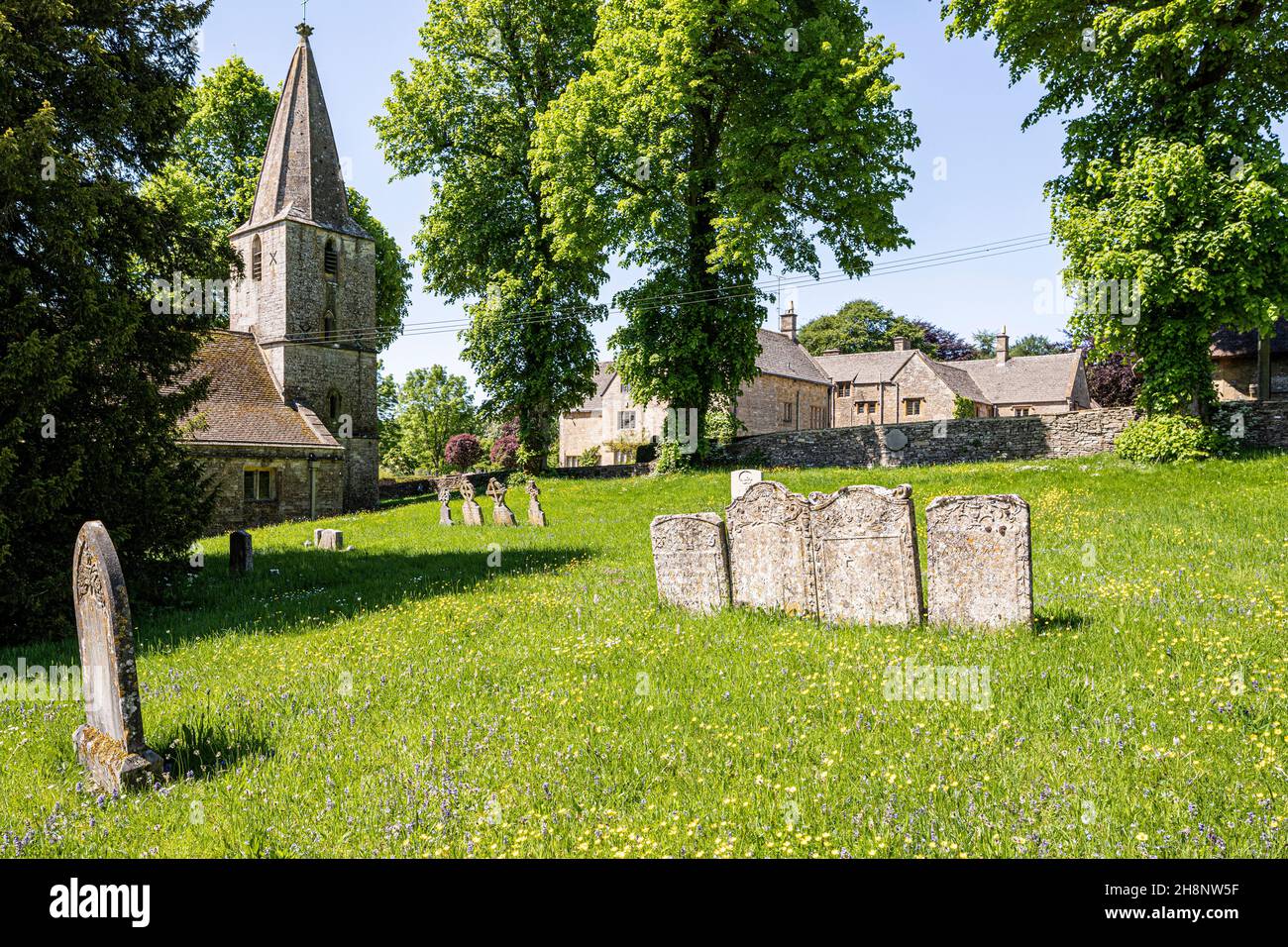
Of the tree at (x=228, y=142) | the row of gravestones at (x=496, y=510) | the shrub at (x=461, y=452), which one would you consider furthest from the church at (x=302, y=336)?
the shrub at (x=461, y=452)

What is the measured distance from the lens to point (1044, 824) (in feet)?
13.0

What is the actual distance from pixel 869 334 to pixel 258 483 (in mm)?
58699

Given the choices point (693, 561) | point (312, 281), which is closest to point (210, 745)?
point (693, 561)

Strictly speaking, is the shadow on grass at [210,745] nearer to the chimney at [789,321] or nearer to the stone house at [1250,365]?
the stone house at [1250,365]

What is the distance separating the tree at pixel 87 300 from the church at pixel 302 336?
20.4 meters

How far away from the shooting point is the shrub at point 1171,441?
20.1 meters

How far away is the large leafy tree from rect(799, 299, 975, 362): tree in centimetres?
4972

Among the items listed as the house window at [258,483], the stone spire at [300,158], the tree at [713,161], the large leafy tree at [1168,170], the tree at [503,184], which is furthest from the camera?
the stone spire at [300,158]

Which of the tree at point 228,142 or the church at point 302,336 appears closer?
the church at point 302,336

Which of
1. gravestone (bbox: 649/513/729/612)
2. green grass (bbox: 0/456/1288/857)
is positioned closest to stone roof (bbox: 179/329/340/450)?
green grass (bbox: 0/456/1288/857)

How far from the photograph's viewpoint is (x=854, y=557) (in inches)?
328

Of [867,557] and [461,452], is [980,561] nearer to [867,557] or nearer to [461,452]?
[867,557]

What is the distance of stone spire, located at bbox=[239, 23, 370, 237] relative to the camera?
Answer: 35.8 metres
